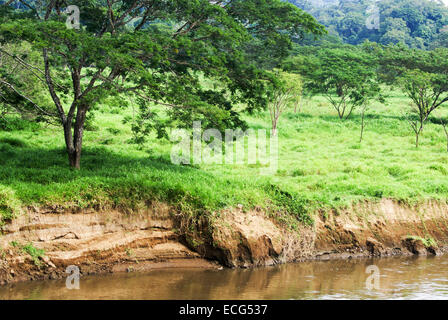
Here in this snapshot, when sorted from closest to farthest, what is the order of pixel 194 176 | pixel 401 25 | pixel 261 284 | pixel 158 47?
pixel 261 284 < pixel 158 47 < pixel 194 176 < pixel 401 25

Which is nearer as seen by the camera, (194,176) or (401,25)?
(194,176)

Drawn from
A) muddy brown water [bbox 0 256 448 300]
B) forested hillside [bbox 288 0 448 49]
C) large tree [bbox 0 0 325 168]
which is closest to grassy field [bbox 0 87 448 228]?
large tree [bbox 0 0 325 168]

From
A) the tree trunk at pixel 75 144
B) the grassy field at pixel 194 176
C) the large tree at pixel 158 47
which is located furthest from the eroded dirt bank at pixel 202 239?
the large tree at pixel 158 47

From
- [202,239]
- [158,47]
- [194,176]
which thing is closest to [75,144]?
[194,176]

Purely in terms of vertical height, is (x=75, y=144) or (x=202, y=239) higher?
(x=75, y=144)

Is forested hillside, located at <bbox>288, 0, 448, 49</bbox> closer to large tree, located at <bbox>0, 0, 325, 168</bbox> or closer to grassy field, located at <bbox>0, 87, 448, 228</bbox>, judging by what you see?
grassy field, located at <bbox>0, 87, 448, 228</bbox>

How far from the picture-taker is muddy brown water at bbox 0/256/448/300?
9.27m

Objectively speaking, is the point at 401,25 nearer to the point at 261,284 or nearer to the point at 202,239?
the point at 202,239

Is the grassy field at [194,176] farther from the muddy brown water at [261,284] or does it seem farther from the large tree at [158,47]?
Result: the muddy brown water at [261,284]

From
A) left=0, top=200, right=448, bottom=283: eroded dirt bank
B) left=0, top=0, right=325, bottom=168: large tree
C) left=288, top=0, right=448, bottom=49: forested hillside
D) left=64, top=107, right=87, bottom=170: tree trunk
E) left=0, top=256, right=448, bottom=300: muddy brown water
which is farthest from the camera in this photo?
left=288, top=0, right=448, bottom=49: forested hillside

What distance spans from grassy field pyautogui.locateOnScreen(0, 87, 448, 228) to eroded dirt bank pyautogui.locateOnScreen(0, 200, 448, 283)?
31 centimetres

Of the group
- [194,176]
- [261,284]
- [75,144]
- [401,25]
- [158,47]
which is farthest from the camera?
[401,25]

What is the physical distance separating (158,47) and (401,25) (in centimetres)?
8438

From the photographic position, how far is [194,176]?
12.9 meters
